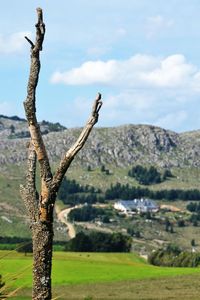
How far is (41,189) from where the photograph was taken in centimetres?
757

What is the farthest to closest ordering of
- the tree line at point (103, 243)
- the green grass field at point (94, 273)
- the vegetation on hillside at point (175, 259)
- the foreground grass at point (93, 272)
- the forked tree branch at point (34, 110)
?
the tree line at point (103, 243) < the vegetation on hillside at point (175, 259) < the foreground grass at point (93, 272) < the green grass field at point (94, 273) < the forked tree branch at point (34, 110)

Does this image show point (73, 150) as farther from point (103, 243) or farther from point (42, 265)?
point (103, 243)

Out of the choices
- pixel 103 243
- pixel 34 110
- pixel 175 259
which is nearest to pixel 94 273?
pixel 175 259

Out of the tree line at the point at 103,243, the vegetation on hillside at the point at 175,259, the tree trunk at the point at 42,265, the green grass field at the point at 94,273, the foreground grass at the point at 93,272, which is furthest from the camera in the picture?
the tree line at the point at 103,243

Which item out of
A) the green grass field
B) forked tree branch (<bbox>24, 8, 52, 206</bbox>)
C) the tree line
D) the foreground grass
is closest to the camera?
forked tree branch (<bbox>24, 8, 52, 206</bbox>)

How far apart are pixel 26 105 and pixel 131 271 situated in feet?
330

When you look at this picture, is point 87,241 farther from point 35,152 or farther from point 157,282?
point 35,152

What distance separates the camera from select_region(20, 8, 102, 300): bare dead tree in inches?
288

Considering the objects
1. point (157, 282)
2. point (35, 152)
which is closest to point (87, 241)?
point (157, 282)

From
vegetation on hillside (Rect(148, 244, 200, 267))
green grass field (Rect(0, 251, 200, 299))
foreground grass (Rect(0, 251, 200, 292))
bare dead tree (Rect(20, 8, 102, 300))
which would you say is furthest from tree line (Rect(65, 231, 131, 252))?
bare dead tree (Rect(20, 8, 102, 300))

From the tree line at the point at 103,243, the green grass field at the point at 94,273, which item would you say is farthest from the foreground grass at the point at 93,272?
the tree line at the point at 103,243

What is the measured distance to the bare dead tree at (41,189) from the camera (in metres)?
7.30

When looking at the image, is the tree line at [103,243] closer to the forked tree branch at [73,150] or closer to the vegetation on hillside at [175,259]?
the vegetation on hillside at [175,259]

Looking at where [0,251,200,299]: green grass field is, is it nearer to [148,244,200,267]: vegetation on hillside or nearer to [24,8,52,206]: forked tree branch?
[148,244,200,267]: vegetation on hillside
